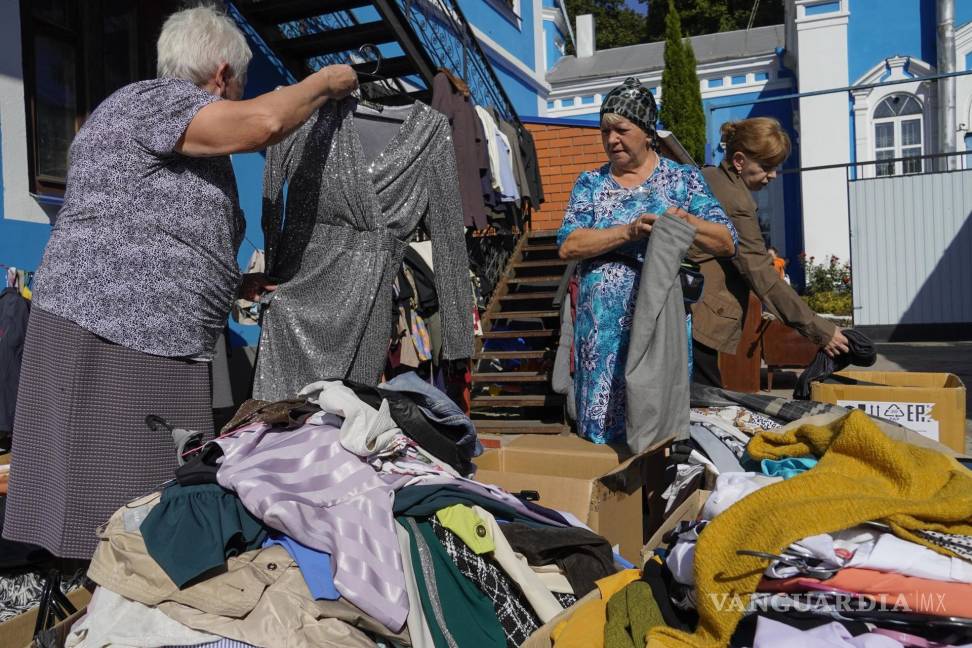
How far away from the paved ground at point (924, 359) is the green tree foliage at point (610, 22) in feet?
78.6

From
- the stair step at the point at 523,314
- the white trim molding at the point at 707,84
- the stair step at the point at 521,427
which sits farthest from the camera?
the white trim molding at the point at 707,84

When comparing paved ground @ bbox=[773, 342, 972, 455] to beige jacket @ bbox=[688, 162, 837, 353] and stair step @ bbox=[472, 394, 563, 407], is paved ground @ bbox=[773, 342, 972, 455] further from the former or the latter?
beige jacket @ bbox=[688, 162, 837, 353]

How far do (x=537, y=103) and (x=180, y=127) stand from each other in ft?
49.8

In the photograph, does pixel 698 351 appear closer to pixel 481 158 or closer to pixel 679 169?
pixel 679 169

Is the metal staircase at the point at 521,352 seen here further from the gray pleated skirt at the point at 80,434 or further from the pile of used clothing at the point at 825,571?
the pile of used clothing at the point at 825,571

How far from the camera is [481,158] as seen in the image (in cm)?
693

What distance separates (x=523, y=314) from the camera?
7.81m

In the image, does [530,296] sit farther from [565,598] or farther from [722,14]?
[722,14]

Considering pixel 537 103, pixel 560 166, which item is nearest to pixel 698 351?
pixel 560 166

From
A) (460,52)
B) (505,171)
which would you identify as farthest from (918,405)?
(460,52)

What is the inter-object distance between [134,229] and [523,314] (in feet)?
19.1

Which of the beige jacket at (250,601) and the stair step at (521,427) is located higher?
the beige jacket at (250,601)

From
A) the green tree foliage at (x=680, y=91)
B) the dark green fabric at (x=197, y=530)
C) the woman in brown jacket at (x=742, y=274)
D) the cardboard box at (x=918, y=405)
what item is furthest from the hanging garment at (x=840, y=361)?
the green tree foliage at (x=680, y=91)

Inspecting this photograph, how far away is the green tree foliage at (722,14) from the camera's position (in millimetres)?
29625
